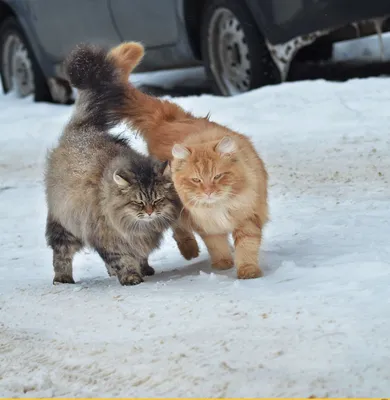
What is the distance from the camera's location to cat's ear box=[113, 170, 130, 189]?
5328mm

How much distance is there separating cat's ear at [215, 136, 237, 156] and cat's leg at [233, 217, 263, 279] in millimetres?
390

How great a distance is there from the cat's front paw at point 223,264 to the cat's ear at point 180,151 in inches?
26.6

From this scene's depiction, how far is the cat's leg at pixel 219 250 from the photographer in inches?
214

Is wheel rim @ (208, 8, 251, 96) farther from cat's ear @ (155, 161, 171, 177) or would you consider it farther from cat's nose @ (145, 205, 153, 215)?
cat's nose @ (145, 205, 153, 215)

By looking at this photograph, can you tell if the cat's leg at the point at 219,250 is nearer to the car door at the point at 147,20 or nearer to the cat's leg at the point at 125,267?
the cat's leg at the point at 125,267

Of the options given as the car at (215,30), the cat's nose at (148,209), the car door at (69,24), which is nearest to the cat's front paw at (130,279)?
the cat's nose at (148,209)

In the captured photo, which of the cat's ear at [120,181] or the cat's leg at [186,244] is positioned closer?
the cat's ear at [120,181]

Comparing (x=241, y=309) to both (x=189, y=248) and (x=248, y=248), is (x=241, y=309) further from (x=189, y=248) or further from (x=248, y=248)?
(x=189, y=248)

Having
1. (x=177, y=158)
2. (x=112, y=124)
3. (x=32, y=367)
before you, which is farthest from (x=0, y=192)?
(x=32, y=367)

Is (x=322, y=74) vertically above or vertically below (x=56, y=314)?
below

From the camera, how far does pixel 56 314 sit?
4.75m

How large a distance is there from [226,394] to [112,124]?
2931 mm

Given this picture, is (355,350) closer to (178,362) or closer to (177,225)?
(178,362)

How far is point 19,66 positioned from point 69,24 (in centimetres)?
226
